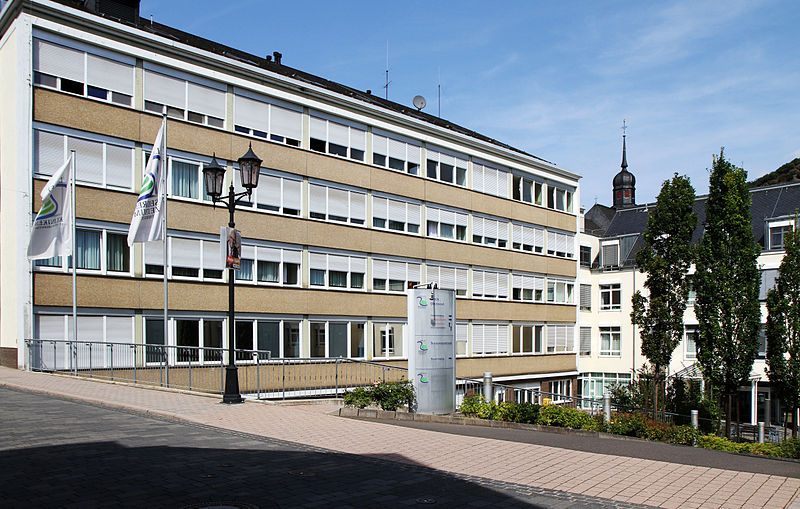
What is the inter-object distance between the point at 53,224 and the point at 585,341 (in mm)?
39385

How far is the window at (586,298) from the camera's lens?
54666 millimetres

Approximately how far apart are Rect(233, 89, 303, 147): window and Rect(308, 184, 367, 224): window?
2.46m

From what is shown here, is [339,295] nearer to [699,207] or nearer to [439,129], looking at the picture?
[439,129]

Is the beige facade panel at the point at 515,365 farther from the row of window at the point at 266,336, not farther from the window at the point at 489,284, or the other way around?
the window at the point at 489,284

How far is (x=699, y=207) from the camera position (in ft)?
180

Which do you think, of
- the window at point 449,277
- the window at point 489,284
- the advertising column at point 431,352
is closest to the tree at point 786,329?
the advertising column at point 431,352

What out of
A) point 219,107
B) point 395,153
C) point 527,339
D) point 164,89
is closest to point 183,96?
point 164,89

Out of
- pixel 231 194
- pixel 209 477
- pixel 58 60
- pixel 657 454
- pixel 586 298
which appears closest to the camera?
pixel 209 477

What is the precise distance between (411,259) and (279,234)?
905cm

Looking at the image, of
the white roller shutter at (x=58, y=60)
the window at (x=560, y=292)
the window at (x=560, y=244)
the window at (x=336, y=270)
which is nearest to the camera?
the white roller shutter at (x=58, y=60)

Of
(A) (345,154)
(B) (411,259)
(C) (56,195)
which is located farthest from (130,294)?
(B) (411,259)

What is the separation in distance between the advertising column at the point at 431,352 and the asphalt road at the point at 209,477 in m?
6.96

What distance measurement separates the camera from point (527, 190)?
49.0m

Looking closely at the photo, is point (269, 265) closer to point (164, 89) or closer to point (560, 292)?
point (164, 89)
